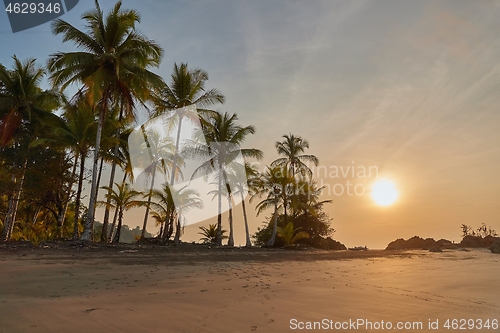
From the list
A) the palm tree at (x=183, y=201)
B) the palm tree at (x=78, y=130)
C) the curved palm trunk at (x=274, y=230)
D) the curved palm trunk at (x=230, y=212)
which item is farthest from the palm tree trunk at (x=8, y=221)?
the curved palm trunk at (x=274, y=230)

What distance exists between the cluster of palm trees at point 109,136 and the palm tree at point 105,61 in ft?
0.17

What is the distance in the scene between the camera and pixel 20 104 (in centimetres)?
2128

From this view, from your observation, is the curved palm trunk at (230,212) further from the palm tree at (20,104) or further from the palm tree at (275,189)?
the palm tree at (20,104)

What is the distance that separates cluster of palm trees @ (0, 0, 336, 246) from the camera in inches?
695

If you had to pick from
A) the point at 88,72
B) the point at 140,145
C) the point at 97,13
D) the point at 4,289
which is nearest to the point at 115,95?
the point at 88,72

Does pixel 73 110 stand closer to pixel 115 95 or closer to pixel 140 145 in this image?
pixel 115 95

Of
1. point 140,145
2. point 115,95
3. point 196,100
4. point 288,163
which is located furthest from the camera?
point 288,163

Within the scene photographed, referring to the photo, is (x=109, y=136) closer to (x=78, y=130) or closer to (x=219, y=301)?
(x=78, y=130)

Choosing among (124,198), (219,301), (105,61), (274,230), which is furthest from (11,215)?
(219,301)

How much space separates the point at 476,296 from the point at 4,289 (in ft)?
24.4

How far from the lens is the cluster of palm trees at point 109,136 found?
1764cm

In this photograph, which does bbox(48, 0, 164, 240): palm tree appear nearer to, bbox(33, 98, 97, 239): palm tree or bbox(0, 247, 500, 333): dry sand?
bbox(33, 98, 97, 239): palm tree

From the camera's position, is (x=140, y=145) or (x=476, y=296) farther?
(x=140, y=145)

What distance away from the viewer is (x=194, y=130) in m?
24.6
